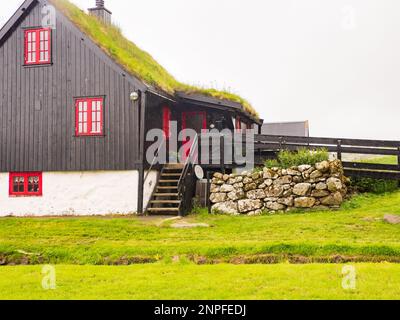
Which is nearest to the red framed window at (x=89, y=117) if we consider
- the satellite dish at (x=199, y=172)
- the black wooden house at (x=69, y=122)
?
the black wooden house at (x=69, y=122)

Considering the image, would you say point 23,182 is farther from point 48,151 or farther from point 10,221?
point 10,221

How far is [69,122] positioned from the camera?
1873 centimetres

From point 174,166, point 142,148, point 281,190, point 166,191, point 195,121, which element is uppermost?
point 195,121

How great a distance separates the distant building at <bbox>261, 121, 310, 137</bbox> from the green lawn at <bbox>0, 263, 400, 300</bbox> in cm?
2985

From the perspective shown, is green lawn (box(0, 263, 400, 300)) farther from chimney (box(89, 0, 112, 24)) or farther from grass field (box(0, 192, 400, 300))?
chimney (box(89, 0, 112, 24))

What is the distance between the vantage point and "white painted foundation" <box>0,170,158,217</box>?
17969 millimetres

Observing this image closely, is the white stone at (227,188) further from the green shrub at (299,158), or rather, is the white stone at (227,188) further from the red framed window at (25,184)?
the red framed window at (25,184)

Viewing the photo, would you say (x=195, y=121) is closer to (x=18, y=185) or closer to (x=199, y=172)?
(x=199, y=172)

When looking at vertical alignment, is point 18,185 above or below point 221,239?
above

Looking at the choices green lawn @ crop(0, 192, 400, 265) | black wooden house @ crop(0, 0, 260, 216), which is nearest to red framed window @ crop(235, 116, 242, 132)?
black wooden house @ crop(0, 0, 260, 216)

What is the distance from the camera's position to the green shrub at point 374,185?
17328 mm

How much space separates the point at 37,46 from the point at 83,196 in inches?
237

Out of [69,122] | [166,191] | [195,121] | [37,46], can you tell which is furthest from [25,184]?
[195,121]

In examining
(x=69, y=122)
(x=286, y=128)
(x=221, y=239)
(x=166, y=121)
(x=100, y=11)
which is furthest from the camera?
(x=286, y=128)
